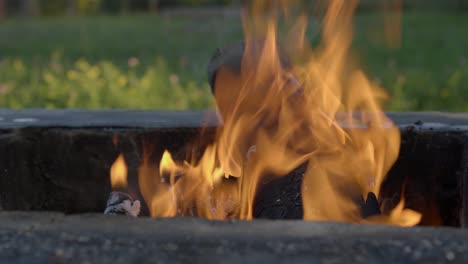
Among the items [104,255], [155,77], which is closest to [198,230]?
[104,255]

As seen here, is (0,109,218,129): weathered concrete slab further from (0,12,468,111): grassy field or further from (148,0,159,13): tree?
(148,0,159,13): tree

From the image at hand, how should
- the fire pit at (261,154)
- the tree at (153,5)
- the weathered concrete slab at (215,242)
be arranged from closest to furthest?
the weathered concrete slab at (215,242) → the fire pit at (261,154) → the tree at (153,5)

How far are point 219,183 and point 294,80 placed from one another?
417mm

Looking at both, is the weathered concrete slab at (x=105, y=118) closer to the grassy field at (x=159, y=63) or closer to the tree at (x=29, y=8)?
the grassy field at (x=159, y=63)

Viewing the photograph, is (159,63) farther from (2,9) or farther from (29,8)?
(29,8)

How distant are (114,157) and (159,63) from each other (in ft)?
13.3

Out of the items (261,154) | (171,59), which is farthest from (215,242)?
(171,59)

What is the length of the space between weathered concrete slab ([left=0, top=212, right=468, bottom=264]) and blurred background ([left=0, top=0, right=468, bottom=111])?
2.69 meters

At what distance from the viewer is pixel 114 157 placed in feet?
8.39

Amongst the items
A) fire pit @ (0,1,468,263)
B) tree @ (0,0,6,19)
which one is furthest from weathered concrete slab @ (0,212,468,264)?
tree @ (0,0,6,19)

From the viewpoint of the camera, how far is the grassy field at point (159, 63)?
4.80 m

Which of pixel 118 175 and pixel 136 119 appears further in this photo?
pixel 136 119

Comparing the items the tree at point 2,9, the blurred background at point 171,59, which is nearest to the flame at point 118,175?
the blurred background at point 171,59

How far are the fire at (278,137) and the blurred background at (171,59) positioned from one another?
1.67 meters
